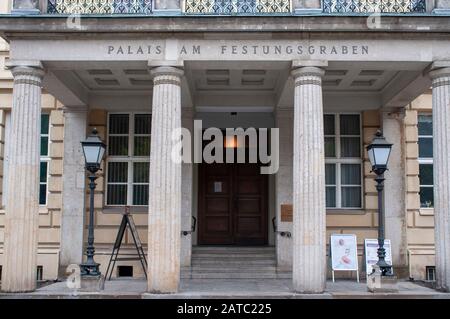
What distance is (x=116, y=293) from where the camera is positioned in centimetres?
1255

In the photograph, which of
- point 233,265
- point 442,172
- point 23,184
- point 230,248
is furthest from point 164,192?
point 442,172

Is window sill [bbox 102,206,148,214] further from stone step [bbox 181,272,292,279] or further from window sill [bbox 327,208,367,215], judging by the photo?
window sill [bbox 327,208,367,215]

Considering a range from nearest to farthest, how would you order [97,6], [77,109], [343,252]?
[97,6] < [343,252] < [77,109]

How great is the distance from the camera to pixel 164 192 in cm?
1255

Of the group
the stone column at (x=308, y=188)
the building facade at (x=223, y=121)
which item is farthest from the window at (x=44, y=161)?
the stone column at (x=308, y=188)

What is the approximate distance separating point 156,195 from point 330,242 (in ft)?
17.9

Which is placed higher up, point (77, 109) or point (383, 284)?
point (77, 109)

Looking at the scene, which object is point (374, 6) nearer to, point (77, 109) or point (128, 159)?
point (128, 159)

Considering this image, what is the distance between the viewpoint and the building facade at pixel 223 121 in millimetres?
12562

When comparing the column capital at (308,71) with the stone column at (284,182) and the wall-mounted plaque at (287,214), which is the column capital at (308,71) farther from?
the wall-mounted plaque at (287,214)

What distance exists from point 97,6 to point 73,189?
5.38 m

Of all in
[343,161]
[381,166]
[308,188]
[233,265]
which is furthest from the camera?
[343,161]

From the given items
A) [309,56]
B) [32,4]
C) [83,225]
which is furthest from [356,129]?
[32,4]

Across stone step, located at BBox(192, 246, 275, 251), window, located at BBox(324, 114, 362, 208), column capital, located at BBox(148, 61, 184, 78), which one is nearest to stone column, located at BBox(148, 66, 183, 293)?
column capital, located at BBox(148, 61, 184, 78)
